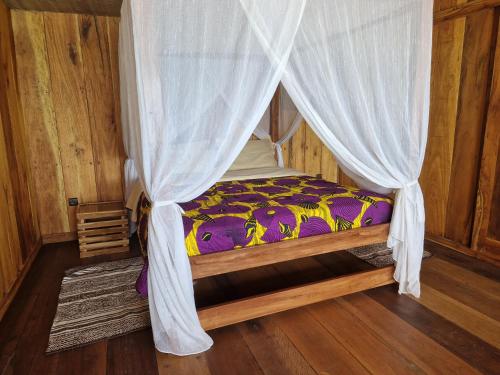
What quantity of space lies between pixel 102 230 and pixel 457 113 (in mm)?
3226

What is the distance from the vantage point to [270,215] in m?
1.90

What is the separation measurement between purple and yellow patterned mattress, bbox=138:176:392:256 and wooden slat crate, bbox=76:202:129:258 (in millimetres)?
A: 934

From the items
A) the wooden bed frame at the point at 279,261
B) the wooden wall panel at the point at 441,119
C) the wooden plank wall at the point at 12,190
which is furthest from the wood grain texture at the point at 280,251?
the wooden plank wall at the point at 12,190

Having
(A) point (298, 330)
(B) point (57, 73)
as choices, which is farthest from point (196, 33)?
(B) point (57, 73)

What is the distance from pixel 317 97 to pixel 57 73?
8.60 ft

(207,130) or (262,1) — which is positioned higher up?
(262,1)

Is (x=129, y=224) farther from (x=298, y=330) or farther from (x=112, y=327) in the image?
(x=298, y=330)

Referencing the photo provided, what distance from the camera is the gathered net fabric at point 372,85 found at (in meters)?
1.68

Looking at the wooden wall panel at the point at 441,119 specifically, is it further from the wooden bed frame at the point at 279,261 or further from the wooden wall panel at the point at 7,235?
the wooden wall panel at the point at 7,235

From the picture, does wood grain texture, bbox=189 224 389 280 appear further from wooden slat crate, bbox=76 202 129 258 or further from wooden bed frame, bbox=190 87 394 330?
wooden slat crate, bbox=76 202 129 258

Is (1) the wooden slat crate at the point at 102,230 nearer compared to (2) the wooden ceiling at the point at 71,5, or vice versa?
(2) the wooden ceiling at the point at 71,5

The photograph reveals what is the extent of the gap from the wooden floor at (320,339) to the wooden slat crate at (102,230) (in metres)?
0.56

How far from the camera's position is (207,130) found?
157 centimetres

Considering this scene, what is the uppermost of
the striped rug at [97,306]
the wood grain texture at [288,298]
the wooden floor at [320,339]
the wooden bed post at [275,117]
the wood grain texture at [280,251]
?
the wooden bed post at [275,117]
